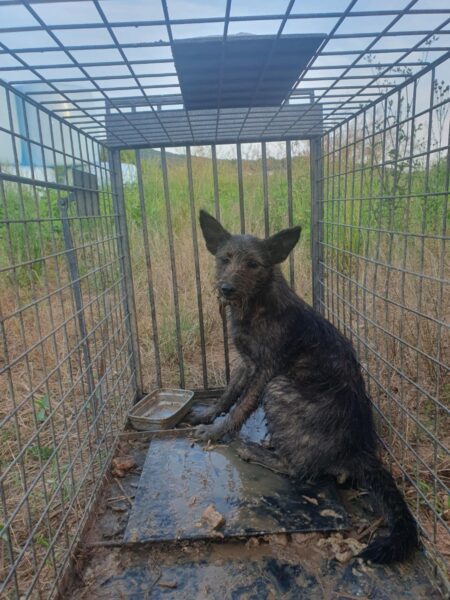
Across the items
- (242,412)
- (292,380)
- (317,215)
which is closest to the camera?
(292,380)

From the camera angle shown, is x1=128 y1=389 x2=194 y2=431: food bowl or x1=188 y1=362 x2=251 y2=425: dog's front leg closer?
x1=128 y1=389 x2=194 y2=431: food bowl

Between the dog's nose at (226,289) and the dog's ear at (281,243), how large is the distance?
1.41 feet

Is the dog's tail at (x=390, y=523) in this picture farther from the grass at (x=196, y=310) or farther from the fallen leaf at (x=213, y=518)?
the fallen leaf at (x=213, y=518)

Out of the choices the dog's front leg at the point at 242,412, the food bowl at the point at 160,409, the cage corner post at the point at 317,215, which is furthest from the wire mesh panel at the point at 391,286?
the food bowl at the point at 160,409

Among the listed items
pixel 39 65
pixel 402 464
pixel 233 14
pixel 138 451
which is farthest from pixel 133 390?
pixel 233 14

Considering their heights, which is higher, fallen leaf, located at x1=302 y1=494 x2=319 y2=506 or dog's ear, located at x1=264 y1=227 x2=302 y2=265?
dog's ear, located at x1=264 y1=227 x2=302 y2=265

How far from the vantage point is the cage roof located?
1660mm

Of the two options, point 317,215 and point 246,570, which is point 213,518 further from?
point 317,215

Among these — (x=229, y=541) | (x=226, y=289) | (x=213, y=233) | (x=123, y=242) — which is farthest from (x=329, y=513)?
(x=123, y=242)

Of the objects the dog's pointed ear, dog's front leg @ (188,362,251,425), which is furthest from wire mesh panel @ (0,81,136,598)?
the dog's pointed ear

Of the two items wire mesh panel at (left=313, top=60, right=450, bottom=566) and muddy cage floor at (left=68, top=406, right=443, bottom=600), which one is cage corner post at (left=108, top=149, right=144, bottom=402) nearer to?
muddy cage floor at (left=68, top=406, right=443, bottom=600)

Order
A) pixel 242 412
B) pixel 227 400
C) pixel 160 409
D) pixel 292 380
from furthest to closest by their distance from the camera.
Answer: pixel 160 409
pixel 227 400
pixel 242 412
pixel 292 380

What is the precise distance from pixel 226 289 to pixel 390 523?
5.82ft

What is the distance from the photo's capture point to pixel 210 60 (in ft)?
7.07
